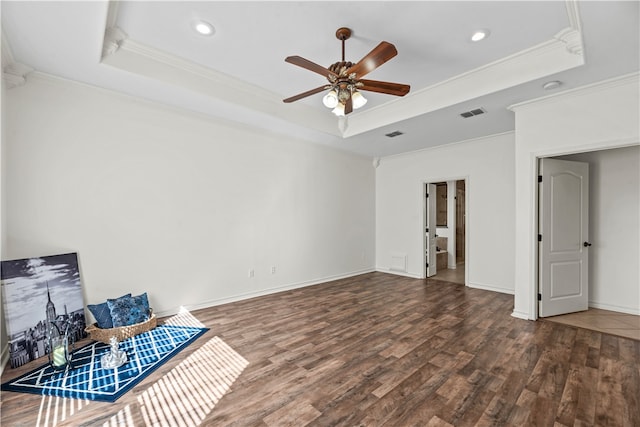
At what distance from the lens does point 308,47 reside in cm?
303

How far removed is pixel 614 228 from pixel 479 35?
372cm

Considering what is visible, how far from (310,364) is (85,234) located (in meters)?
3.02

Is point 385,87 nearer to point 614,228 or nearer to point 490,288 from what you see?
point 614,228

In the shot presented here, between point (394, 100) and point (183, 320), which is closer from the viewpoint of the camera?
point (183, 320)

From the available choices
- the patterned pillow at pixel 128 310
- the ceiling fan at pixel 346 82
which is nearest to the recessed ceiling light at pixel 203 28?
the ceiling fan at pixel 346 82

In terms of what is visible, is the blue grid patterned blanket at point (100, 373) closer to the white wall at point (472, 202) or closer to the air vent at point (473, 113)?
the air vent at point (473, 113)

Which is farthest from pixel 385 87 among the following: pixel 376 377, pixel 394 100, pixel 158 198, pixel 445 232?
pixel 445 232

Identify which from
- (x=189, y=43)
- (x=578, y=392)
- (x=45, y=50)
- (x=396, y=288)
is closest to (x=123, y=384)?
(x=45, y=50)

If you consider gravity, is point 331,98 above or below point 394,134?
below

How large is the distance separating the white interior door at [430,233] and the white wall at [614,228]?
252cm

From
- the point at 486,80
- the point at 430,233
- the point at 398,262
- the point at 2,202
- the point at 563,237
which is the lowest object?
the point at 398,262

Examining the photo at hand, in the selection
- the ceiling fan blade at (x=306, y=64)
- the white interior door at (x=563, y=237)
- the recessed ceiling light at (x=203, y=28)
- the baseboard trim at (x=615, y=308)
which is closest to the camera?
the ceiling fan blade at (x=306, y=64)

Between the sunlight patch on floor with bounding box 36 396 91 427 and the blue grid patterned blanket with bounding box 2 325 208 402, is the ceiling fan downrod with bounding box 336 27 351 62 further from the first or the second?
the sunlight patch on floor with bounding box 36 396 91 427

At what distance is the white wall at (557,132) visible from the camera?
311cm
